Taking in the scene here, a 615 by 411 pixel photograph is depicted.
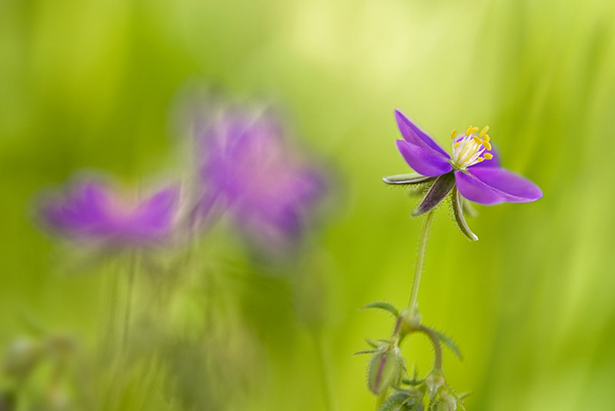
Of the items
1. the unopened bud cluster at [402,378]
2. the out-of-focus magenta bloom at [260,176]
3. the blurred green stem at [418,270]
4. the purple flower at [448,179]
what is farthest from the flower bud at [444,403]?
the out-of-focus magenta bloom at [260,176]

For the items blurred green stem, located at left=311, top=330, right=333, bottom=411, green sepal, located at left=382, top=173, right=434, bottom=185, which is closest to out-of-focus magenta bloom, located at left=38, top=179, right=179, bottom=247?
blurred green stem, located at left=311, top=330, right=333, bottom=411

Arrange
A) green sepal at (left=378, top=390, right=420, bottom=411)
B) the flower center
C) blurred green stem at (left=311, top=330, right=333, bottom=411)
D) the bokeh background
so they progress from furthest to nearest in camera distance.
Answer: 1. the bokeh background
2. blurred green stem at (left=311, top=330, right=333, bottom=411)
3. the flower center
4. green sepal at (left=378, top=390, right=420, bottom=411)

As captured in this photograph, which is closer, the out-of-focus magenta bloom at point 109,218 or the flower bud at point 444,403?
the flower bud at point 444,403

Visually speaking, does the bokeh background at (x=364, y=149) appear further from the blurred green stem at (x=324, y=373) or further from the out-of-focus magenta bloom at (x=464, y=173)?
the out-of-focus magenta bloom at (x=464, y=173)

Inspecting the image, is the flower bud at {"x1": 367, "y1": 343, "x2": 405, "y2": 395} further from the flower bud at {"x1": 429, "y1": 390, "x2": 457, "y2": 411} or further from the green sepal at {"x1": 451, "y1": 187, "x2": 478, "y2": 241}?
the green sepal at {"x1": 451, "y1": 187, "x2": 478, "y2": 241}

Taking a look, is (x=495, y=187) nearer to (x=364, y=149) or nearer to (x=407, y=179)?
(x=407, y=179)

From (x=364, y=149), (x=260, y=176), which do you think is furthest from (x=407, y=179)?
(x=364, y=149)

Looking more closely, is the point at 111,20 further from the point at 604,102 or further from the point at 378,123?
the point at 604,102

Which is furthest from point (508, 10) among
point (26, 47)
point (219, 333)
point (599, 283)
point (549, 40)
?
point (26, 47)
